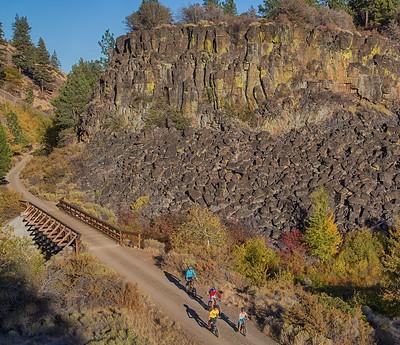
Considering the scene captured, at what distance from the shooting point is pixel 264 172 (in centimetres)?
3675

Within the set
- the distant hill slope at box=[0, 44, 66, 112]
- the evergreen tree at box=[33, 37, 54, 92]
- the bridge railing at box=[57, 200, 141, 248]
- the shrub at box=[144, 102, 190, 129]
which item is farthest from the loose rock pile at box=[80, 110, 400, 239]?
the evergreen tree at box=[33, 37, 54, 92]

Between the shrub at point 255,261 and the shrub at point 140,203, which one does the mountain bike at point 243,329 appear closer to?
the shrub at point 255,261

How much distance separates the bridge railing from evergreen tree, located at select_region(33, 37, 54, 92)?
260ft

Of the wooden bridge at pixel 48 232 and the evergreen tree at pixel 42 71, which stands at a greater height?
the evergreen tree at pixel 42 71

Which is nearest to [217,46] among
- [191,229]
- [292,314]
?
[191,229]

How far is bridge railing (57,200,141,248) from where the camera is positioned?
2592 centimetres

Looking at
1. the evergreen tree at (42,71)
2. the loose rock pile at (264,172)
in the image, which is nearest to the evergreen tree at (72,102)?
the loose rock pile at (264,172)

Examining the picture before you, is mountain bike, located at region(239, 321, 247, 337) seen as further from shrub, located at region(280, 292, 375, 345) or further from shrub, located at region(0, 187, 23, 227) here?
shrub, located at region(0, 187, 23, 227)

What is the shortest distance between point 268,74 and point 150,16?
728 inches

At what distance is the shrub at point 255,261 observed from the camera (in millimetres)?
21234

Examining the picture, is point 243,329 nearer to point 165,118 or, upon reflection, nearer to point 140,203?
point 140,203

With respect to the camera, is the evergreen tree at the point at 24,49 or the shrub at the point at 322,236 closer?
the shrub at the point at 322,236

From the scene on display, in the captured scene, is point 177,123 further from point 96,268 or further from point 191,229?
point 96,268

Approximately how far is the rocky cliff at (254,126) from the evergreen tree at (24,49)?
221ft
